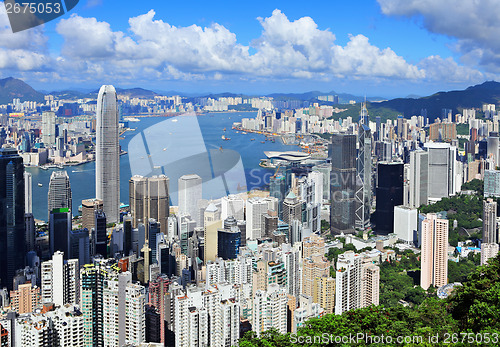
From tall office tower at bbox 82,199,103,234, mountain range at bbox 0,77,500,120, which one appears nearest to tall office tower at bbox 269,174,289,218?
tall office tower at bbox 82,199,103,234

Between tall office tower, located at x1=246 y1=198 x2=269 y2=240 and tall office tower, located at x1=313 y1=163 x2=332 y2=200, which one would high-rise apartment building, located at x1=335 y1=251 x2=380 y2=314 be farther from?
tall office tower, located at x1=313 y1=163 x2=332 y2=200

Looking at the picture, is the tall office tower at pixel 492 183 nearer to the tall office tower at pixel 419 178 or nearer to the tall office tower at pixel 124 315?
the tall office tower at pixel 419 178

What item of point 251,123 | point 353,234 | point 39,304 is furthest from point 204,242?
point 251,123

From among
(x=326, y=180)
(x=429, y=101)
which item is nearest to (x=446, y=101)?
(x=429, y=101)

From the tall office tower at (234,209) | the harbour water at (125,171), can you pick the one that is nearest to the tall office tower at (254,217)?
the tall office tower at (234,209)

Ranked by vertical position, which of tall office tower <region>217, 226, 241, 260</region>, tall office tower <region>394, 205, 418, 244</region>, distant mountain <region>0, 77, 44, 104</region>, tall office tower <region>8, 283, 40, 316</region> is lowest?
tall office tower <region>394, 205, 418, 244</region>

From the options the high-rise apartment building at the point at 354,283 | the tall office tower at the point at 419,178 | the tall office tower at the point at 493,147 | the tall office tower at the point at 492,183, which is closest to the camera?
the high-rise apartment building at the point at 354,283
